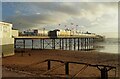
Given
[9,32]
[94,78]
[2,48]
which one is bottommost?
[94,78]

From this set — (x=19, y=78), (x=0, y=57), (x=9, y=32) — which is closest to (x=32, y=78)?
(x=19, y=78)

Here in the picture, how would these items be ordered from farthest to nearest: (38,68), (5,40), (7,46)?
1. (7,46)
2. (5,40)
3. (38,68)

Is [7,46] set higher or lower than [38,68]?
higher

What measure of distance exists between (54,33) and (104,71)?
44.4m

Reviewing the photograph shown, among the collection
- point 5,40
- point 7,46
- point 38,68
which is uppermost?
point 5,40

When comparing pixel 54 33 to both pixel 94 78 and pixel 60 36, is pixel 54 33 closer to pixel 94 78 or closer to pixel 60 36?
pixel 60 36

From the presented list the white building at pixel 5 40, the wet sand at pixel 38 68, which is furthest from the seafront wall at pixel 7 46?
the wet sand at pixel 38 68

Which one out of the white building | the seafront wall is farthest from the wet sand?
the white building

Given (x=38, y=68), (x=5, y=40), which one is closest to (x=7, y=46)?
(x=5, y=40)

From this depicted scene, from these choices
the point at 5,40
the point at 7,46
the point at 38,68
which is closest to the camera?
the point at 38,68

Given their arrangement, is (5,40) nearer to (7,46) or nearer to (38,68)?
(7,46)

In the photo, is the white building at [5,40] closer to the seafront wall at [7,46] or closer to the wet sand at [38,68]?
the seafront wall at [7,46]

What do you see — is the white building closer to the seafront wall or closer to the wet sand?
the seafront wall

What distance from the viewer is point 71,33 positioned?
70188 millimetres
